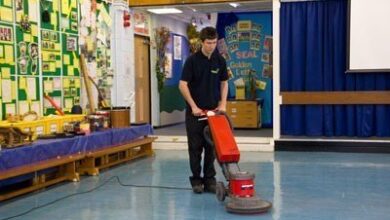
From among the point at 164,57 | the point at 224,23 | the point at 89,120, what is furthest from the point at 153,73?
the point at 89,120

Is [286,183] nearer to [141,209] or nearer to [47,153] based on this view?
[141,209]

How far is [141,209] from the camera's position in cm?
462

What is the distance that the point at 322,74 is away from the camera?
28.1ft

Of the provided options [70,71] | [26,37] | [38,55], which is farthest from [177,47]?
[26,37]

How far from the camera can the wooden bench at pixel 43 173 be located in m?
5.02

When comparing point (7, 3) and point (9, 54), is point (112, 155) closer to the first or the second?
point (9, 54)

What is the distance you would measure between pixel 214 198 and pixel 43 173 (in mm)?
1964

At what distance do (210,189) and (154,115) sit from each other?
6115 millimetres

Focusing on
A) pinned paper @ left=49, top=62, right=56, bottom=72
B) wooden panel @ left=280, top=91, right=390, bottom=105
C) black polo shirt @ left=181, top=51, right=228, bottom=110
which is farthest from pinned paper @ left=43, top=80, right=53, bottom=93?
wooden panel @ left=280, top=91, right=390, bottom=105

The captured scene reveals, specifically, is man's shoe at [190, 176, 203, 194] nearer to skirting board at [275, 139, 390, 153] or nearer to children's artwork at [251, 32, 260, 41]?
skirting board at [275, 139, 390, 153]

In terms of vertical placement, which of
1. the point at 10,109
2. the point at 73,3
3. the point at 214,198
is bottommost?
the point at 214,198

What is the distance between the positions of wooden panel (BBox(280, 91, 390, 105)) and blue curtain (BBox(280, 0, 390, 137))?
0.10 meters

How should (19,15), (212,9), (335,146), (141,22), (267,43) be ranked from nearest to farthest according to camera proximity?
(19,15) < (335,146) < (141,22) < (212,9) < (267,43)

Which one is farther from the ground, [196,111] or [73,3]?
[73,3]
